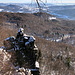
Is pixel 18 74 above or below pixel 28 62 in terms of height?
above

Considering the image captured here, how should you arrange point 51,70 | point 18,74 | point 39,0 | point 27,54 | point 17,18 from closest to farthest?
point 39,0 < point 18,74 < point 27,54 < point 51,70 < point 17,18

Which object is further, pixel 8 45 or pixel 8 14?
pixel 8 14

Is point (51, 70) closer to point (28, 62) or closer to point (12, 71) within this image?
point (28, 62)

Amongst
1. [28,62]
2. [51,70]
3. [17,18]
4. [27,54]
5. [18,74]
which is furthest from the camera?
[17,18]

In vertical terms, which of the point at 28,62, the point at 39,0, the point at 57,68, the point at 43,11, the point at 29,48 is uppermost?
the point at 39,0

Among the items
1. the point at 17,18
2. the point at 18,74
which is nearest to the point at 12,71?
the point at 18,74

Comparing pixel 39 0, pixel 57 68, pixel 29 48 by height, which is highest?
pixel 39 0

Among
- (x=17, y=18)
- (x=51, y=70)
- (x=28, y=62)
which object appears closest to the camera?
(x=28, y=62)

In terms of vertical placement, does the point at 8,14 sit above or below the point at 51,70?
above

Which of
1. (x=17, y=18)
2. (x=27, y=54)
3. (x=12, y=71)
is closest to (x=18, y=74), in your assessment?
(x=12, y=71)

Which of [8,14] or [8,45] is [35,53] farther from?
[8,14]
